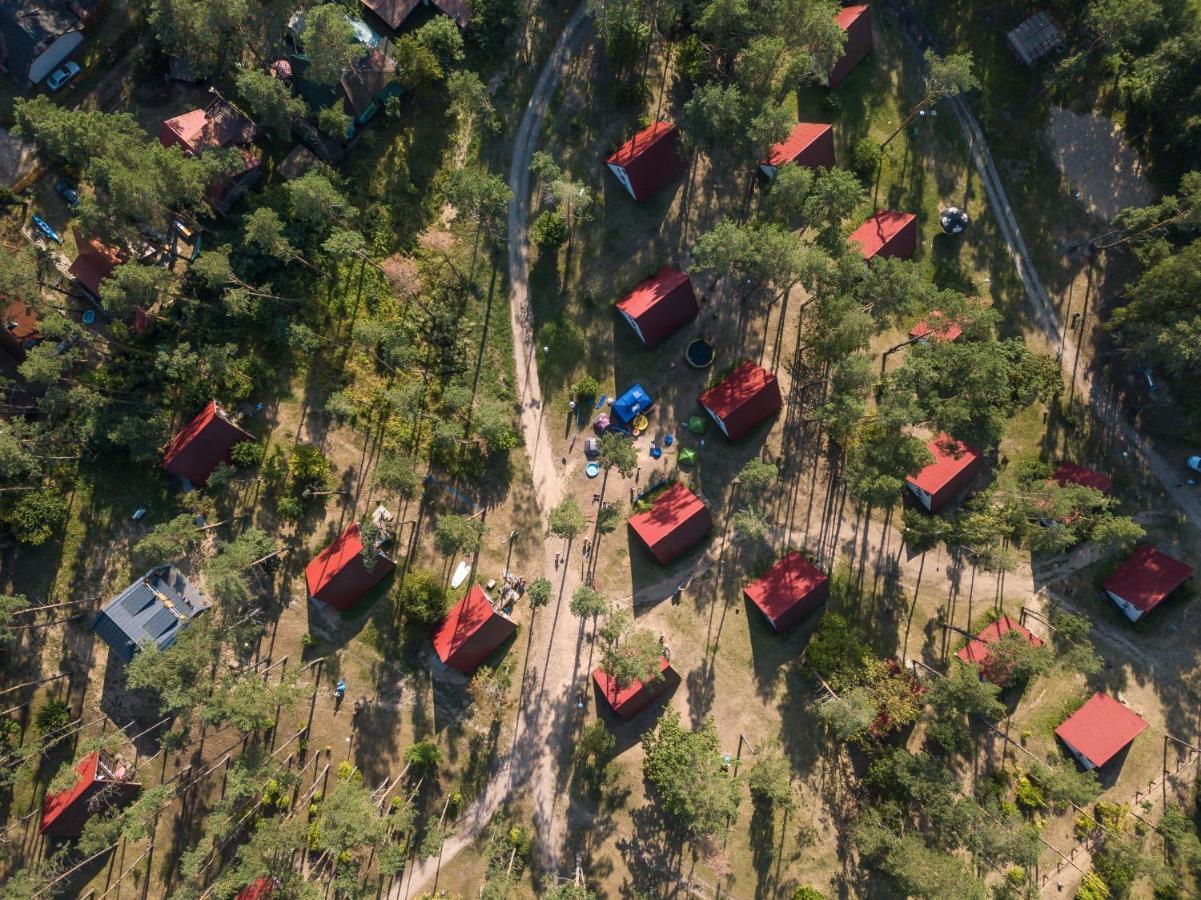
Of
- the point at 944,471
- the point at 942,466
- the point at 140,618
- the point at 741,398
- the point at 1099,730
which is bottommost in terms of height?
the point at 1099,730

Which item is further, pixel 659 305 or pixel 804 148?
pixel 804 148

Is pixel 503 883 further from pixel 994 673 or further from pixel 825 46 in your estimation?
pixel 825 46

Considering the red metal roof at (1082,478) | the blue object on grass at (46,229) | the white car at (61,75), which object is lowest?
the red metal roof at (1082,478)

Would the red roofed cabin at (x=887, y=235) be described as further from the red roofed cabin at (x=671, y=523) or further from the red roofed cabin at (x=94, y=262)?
the red roofed cabin at (x=94, y=262)

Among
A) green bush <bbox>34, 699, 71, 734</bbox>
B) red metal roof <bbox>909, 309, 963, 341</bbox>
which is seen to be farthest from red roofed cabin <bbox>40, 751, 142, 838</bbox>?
red metal roof <bbox>909, 309, 963, 341</bbox>

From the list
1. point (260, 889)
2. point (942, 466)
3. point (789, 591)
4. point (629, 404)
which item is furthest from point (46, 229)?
point (942, 466)

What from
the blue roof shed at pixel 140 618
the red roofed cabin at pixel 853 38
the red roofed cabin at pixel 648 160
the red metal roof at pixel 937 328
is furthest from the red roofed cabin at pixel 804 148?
the blue roof shed at pixel 140 618

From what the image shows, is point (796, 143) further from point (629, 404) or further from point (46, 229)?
point (46, 229)
